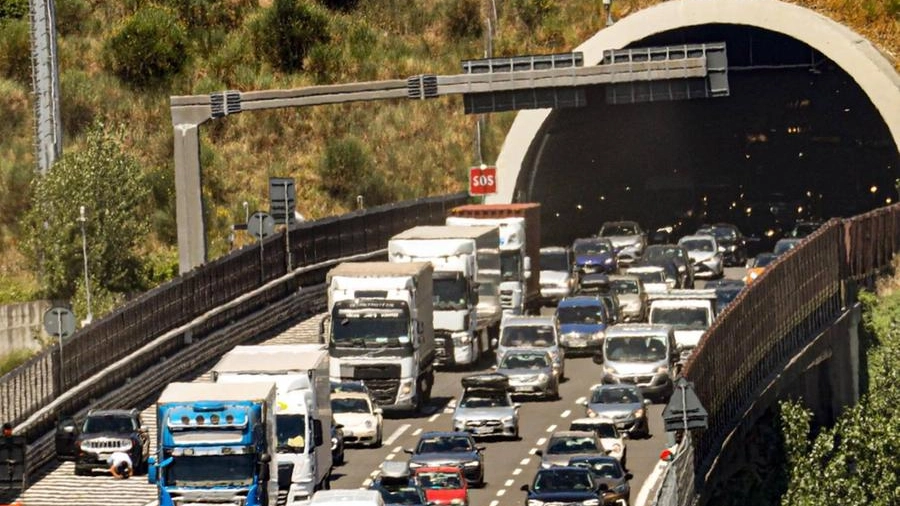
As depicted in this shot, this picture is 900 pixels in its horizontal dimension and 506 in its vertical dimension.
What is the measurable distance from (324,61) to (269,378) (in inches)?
2578

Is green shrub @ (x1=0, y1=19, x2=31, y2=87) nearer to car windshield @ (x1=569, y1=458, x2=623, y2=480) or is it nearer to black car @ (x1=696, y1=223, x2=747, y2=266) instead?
black car @ (x1=696, y1=223, x2=747, y2=266)

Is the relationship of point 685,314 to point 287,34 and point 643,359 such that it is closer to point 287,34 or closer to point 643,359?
point 643,359

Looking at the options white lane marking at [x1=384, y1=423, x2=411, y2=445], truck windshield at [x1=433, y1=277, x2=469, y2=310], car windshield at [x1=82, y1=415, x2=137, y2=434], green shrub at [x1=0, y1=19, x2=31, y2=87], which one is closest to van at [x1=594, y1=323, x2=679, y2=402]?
truck windshield at [x1=433, y1=277, x2=469, y2=310]

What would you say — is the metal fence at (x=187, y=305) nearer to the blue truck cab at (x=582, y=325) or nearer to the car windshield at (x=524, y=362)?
the car windshield at (x=524, y=362)

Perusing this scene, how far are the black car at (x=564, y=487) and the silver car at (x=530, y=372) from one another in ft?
45.0

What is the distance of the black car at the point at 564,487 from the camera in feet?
132

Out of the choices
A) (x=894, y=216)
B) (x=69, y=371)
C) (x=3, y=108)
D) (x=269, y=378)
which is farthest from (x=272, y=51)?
(x=269, y=378)

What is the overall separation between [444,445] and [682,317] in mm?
17423

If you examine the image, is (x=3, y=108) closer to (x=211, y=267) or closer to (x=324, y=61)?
(x=324, y=61)

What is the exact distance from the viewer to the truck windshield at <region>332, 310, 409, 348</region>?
52.5 meters

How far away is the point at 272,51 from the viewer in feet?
347

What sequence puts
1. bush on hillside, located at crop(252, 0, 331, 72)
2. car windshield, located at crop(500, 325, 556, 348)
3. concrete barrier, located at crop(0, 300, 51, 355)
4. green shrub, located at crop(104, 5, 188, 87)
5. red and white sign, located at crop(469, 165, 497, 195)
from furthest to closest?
bush on hillside, located at crop(252, 0, 331, 72) < green shrub, located at crop(104, 5, 188, 87) < red and white sign, located at crop(469, 165, 497, 195) < concrete barrier, located at crop(0, 300, 51, 355) < car windshield, located at crop(500, 325, 556, 348)

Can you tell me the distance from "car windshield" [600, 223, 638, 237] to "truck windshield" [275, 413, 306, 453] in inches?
1822

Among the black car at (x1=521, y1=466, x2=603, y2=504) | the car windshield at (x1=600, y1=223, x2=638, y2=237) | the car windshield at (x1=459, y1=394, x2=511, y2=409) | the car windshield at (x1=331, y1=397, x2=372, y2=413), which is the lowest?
the black car at (x1=521, y1=466, x2=603, y2=504)
